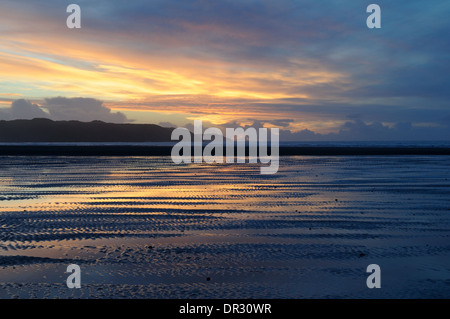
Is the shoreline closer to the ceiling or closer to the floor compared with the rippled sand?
closer to the ceiling

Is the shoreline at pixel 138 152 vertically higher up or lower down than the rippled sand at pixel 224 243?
higher up

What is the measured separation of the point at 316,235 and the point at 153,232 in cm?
504

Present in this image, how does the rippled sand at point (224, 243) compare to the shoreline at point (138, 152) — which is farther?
the shoreline at point (138, 152)

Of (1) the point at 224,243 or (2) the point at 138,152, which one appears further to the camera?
(2) the point at 138,152

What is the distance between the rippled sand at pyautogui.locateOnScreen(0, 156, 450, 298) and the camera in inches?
340

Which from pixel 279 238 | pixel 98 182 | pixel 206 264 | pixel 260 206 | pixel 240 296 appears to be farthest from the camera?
pixel 98 182

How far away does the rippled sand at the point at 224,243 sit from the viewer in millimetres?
8633

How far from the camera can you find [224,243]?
1197 centimetres

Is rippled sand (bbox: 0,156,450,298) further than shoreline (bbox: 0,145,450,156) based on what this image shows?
No

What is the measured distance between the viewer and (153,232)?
1330 cm

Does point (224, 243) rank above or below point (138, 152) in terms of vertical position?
below
